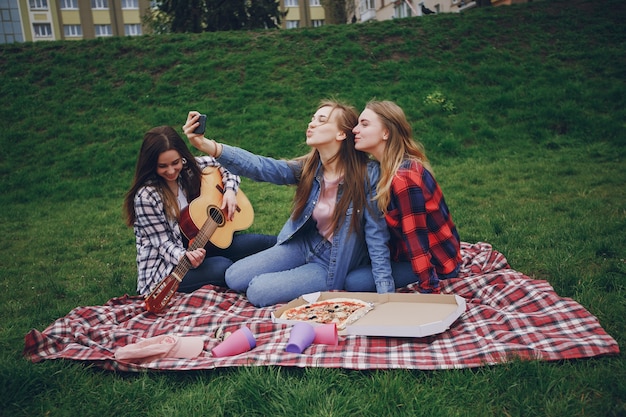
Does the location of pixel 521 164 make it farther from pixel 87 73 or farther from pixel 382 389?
pixel 87 73

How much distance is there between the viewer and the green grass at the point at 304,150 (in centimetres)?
242

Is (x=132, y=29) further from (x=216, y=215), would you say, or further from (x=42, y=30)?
(x=216, y=215)

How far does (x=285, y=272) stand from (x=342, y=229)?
524 millimetres

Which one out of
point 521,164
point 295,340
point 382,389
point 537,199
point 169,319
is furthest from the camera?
point 521,164

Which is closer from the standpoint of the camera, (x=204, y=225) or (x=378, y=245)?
(x=378, y=245)

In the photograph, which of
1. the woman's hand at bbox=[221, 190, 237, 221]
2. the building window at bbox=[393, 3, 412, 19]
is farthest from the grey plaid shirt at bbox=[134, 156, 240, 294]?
the building window at bbox=[393, 3, 412, 19]

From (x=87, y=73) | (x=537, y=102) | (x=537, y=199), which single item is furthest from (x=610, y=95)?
(x=87, y=73)

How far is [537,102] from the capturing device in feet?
35.1

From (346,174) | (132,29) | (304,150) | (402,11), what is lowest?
(304,150)

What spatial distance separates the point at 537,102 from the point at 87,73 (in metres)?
10.8

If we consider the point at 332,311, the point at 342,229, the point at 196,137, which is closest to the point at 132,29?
the point at 196,137

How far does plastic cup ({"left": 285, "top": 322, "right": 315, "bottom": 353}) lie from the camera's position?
271cm

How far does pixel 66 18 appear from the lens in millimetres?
39500

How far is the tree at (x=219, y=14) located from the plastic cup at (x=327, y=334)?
15692 millimetres
